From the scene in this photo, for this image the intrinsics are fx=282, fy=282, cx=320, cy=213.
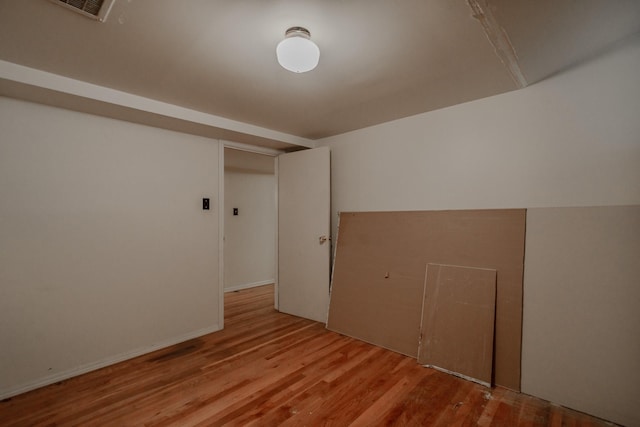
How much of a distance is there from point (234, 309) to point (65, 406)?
2.12 meters

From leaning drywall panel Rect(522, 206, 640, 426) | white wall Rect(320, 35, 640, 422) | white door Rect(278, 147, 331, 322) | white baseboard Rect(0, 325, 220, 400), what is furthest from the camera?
white door Rect(278, 147, 331, 322)

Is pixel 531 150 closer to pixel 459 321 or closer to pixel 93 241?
pixel 459 321

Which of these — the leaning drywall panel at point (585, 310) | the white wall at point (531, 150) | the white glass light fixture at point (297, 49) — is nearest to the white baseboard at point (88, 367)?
the white wall at point (531, 150)

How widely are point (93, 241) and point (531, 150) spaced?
3.66 m

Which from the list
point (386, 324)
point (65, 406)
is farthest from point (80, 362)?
point (386, 324)

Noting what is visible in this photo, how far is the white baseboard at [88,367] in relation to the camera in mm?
2043

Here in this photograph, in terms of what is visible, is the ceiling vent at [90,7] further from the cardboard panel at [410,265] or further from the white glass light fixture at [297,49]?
the cardboard panel at [410,265]

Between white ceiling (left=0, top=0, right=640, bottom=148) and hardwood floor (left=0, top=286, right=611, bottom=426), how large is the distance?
2.18m

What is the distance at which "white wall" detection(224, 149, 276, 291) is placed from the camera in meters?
5.13

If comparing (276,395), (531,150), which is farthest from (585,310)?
(276,395)

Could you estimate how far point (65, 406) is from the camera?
1.90m

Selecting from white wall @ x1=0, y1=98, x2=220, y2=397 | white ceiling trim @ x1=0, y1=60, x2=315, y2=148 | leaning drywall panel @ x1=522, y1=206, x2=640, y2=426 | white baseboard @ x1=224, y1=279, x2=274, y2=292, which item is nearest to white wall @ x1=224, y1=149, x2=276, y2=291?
white baseboard @ x1=224, y1=279, x2=274, y2=292

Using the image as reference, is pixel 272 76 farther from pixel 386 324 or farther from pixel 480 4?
pixel 386 324

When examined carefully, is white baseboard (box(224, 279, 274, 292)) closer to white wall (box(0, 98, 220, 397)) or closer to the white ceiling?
white wall (box(0, 98, 220, 397))
